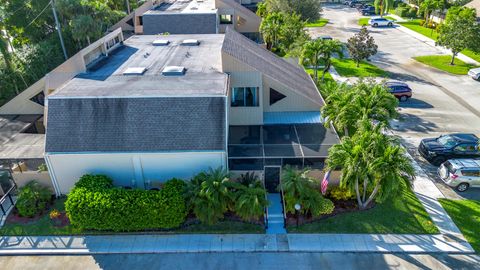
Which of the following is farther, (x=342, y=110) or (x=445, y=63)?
(x=445, y=63)

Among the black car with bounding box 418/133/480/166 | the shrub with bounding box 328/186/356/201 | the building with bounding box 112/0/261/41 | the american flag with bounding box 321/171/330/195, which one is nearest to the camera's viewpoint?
the american flag with bounding box 321/171/330/195

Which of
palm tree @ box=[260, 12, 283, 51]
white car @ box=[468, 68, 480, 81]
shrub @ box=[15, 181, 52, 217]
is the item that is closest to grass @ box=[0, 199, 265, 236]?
shrub @ box=[15, 181, 52, 217]

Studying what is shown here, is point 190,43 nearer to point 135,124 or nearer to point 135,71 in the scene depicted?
point 135,71

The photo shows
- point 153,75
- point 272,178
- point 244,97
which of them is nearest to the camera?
point 272,178

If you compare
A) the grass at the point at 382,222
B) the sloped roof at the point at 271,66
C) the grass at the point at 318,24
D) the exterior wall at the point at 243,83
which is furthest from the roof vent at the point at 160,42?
the grass at the point at 318,24

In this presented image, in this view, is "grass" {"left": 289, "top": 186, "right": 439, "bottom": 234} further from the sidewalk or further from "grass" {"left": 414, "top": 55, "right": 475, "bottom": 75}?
"grass" {"left": 414, "top": 55, "right": 475, "bottom": 75}

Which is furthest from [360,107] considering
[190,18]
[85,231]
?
[190,18]
